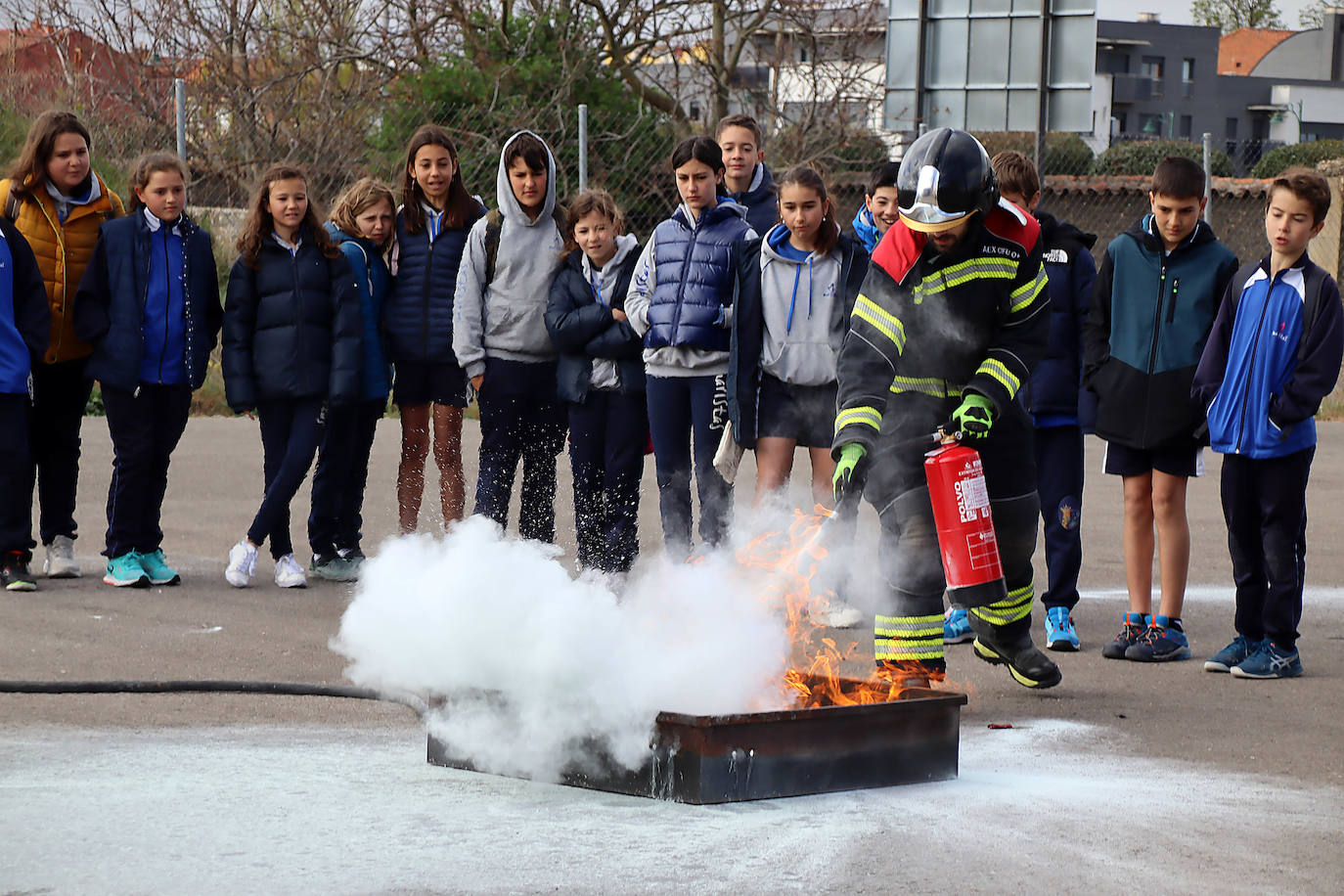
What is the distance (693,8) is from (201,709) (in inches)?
703

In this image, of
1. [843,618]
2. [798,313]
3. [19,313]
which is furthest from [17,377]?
[843,618]

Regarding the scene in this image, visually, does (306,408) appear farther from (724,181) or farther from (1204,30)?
(1204,30)

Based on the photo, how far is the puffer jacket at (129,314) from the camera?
793cm

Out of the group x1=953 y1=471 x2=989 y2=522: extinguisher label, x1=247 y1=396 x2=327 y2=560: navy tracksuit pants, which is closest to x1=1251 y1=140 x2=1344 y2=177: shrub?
x1=247 y1=396 x2=327 y2=560: navy tracksuit pants

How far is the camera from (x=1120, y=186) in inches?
1016

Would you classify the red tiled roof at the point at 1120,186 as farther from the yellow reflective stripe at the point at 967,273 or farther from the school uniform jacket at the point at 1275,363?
the yellow reflective stripe at the point at 967,273

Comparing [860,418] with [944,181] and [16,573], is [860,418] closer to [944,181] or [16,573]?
[944,181]

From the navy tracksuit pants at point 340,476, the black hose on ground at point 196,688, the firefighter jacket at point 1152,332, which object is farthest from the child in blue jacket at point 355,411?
the firefighter jacket at point 1152,332

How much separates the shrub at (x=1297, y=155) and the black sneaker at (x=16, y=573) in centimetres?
3888

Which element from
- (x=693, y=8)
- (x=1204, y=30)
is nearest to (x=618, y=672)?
(x=693, y=8)

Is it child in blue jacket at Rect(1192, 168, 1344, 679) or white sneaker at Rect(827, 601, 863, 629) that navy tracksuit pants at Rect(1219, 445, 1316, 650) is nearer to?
child in blue jacket at Rect(1192, 168, 1344, 679)

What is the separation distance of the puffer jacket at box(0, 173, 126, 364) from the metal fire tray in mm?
3952

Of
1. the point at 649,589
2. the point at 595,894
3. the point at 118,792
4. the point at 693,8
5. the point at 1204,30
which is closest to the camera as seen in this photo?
the point at 595,894

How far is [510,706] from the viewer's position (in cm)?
495
